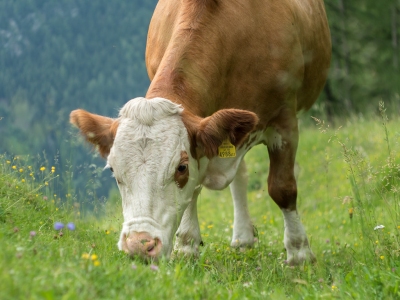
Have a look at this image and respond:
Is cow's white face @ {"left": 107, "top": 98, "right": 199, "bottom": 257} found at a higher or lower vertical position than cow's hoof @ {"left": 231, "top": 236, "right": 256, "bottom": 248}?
higher

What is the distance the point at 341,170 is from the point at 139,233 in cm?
701

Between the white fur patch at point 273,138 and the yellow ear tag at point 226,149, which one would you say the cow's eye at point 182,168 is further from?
the white fur patch at point 273,138

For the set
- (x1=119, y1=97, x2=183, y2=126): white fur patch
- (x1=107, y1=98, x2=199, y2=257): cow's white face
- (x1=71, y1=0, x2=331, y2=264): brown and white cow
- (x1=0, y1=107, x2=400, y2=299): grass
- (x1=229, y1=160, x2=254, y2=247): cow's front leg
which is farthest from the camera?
(x1=229, y1=160, x2=254, y2=247): cow's front leg

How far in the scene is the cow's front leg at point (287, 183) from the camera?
647cm

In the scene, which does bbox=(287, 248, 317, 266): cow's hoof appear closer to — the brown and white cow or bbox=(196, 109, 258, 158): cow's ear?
the brown and white cow

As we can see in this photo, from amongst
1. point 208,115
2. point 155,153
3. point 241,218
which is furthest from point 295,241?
point 155,153

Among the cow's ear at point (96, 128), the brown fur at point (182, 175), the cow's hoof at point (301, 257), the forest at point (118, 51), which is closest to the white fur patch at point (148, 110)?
the cow's ear at point (96, 128)

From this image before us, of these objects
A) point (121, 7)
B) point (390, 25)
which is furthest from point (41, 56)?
point (390, 25)

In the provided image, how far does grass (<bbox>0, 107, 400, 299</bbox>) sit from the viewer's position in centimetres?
302

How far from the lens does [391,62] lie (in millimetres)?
25094

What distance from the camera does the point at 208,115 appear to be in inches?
220

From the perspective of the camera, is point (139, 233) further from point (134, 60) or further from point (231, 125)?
point (134, 60)

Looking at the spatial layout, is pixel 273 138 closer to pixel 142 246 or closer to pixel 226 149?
pixel 226 149

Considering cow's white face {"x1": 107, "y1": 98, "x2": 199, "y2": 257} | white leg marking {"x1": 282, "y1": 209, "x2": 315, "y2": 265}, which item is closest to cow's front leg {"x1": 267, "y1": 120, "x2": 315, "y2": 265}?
white leg marking {"x1": 282, "y1": 209, "x2": 315, "y2": 265}
